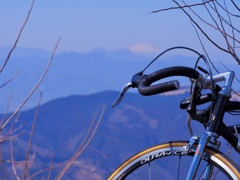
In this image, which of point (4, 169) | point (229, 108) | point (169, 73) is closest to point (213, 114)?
point (229, 108)

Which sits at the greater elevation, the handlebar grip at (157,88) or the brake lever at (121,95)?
the brake lever at (121,95)

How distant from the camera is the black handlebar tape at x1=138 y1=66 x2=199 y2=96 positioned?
184cm

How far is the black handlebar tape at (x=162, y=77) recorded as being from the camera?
1.84 m

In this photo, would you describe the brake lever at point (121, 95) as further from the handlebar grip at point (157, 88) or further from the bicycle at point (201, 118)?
the handlebar grip at point (157, 88)

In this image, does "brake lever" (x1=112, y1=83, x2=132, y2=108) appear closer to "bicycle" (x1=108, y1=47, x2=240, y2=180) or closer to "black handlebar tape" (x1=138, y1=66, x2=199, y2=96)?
"bicycle" (x1=108, y1=47, x2=240, y2=180)

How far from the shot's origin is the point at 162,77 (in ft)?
6.23

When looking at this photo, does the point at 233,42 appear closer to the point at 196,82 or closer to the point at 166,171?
the point at 196,82

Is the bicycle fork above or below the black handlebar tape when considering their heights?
below

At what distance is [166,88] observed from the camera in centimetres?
185

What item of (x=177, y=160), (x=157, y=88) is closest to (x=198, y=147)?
(x=177, y=160)

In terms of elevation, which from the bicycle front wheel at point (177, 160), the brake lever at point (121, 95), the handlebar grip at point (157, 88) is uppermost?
the brake lever at point (121, 95)

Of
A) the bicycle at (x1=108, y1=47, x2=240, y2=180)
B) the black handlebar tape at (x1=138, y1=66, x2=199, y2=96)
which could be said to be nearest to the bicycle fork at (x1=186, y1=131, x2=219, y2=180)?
the bicycle at (x1=108, y1=47, x2=240, y2=180)

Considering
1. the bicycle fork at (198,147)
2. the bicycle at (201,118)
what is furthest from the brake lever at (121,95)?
the bicycle fork at (198,147)

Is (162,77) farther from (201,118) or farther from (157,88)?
(201,118)
